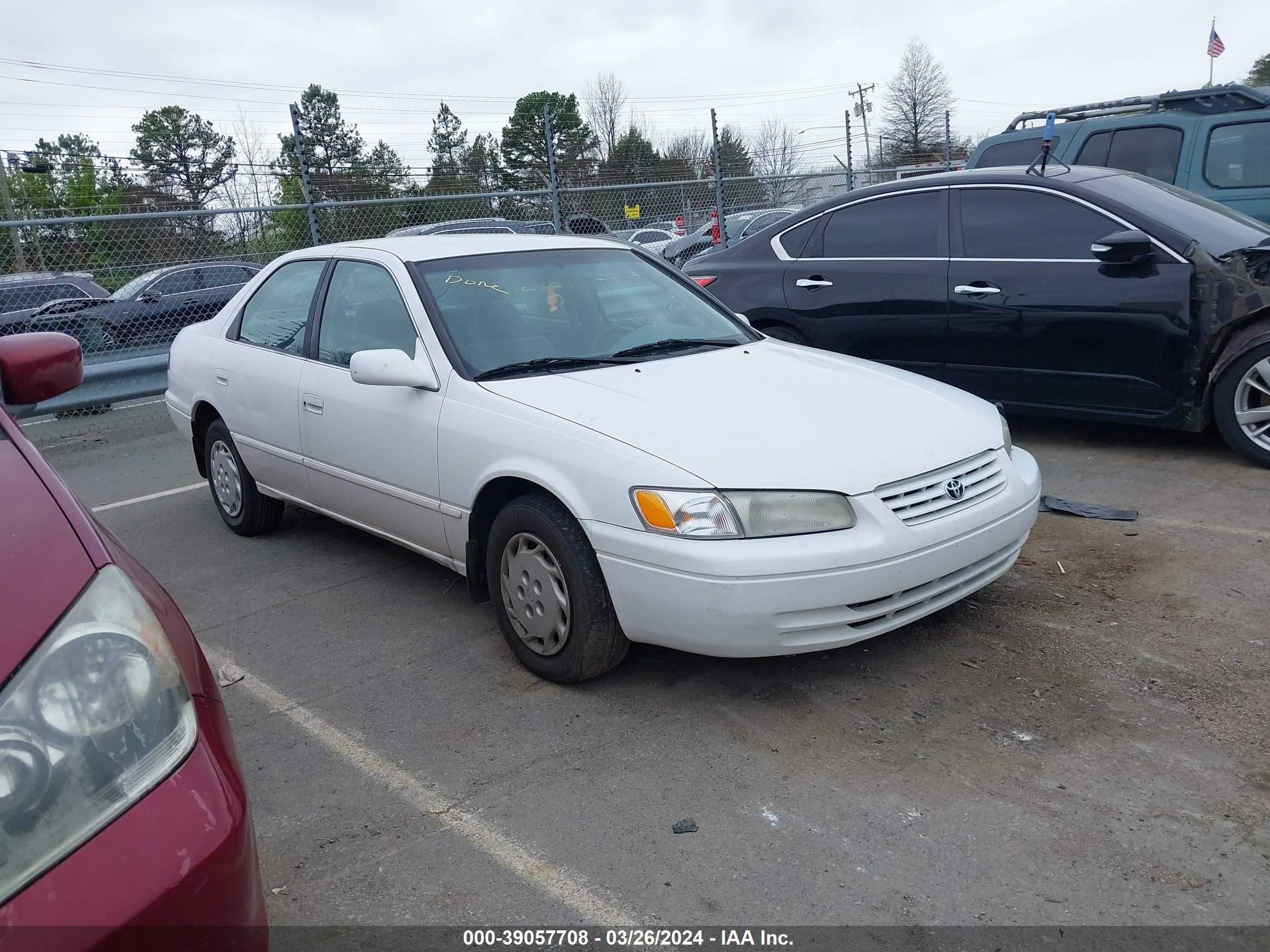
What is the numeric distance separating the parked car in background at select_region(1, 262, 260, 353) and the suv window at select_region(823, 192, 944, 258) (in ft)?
19.5

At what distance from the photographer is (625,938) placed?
2465 mm

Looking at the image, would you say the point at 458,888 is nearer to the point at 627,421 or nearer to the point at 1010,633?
the point at 627,421

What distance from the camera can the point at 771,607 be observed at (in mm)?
3221

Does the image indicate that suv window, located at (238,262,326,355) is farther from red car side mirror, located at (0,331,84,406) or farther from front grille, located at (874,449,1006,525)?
front grille, located at (874,449,1006,525)

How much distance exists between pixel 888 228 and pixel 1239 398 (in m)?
2.27

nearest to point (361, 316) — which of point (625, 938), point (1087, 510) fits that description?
point (625, 938)

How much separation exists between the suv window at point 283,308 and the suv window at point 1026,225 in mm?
3801

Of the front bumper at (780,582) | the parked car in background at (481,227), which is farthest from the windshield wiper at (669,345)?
the parked car in background at (481,227)

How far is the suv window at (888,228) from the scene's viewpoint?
21.7 feet

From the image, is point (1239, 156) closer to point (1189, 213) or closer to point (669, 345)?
point (1189, 213)

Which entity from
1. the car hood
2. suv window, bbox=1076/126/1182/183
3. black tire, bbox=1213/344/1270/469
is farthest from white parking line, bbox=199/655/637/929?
suv window, bbox=1076/126/1182/183

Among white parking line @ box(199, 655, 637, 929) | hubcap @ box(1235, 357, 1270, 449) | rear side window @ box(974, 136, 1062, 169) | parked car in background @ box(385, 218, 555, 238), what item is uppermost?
rear side window @ box(974, 136, 1062, 169)

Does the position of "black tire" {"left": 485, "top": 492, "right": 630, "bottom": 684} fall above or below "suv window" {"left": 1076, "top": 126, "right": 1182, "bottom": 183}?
below

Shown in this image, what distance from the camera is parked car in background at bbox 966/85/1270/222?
817 cm
